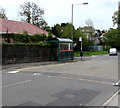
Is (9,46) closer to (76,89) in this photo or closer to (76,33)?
(76,89)

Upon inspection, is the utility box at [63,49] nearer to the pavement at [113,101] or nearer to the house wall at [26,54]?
the house wall at [26,54]

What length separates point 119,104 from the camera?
17.0 feet

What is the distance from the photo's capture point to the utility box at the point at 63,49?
1968 cm

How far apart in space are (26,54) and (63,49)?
471 cm

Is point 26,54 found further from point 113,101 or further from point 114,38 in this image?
point 114,38

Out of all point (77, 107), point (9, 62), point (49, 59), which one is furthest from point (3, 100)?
point (49, 59)

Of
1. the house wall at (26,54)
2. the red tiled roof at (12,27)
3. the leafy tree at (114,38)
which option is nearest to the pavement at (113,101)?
the house wall at (26,54)

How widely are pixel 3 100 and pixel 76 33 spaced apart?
4200cm

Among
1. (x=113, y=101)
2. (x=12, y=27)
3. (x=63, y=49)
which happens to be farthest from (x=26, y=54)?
(x=113, y=101)

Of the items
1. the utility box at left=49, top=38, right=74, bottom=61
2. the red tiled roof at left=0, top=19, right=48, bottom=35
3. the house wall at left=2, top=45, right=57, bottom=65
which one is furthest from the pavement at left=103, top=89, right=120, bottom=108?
the red tiled roof at left=0, top=19, right=48, bottom=35

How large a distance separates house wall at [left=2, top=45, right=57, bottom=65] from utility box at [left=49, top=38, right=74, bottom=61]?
108 cm

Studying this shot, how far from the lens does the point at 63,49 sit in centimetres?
2031

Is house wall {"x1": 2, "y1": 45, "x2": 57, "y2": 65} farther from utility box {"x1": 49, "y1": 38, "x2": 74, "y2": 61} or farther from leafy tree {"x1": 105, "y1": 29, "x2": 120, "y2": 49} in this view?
leafy tree {"x1": 105, "y1": 29, "x2": 120, "y2": 49}

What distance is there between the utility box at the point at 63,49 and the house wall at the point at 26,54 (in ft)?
3.55
